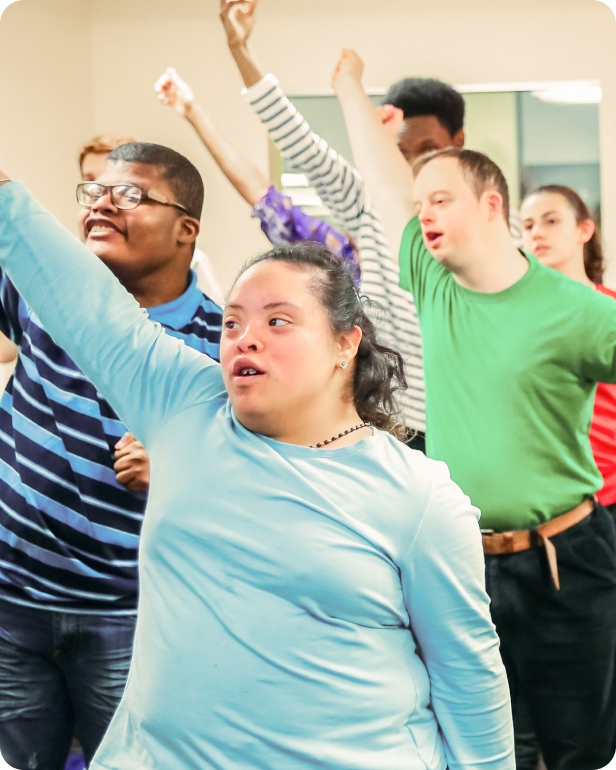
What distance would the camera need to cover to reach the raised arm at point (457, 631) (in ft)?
3.14

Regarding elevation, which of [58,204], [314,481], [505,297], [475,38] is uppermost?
[475,38]

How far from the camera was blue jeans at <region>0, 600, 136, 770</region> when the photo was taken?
1.42 meters

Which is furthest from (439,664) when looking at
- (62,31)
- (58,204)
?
(62,31)

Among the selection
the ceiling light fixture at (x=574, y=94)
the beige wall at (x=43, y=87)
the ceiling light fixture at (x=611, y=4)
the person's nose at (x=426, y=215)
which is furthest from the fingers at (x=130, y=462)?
the ceiling light fixture at (x=611, y=4)

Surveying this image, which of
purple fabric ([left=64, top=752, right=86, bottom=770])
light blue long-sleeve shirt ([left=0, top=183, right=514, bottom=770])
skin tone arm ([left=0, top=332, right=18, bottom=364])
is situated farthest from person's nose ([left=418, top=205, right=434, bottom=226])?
purple fabric ([left=64, top=752, right=86, bottom=770])

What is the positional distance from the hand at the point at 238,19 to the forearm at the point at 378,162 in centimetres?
20

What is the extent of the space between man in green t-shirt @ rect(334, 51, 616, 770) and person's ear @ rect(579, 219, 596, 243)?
9cm

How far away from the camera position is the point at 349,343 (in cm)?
110

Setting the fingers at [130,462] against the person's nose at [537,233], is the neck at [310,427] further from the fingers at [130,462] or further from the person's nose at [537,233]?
the person's nose at [537,233]

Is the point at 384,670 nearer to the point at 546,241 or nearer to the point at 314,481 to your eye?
the point at 314,481

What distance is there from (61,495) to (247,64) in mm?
838

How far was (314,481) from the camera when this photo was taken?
0.98m

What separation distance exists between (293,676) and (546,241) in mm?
930

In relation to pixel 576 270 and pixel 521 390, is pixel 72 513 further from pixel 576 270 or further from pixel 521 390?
pixel 576 270
